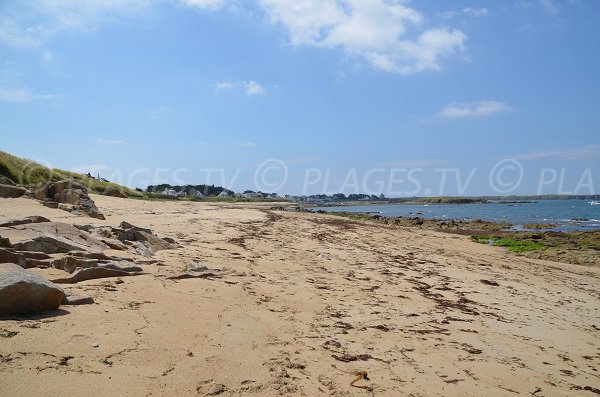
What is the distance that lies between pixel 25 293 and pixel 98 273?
1592mm

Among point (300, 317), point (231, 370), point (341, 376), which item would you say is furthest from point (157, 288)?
point (341, 376)

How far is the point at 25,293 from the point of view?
3406 millimetres

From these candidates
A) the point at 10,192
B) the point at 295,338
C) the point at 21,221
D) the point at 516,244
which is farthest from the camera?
the point at 516,244

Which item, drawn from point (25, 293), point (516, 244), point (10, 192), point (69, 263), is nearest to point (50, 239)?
point (69, 263)

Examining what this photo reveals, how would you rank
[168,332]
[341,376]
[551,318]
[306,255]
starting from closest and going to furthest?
1. [341,376]
2. [168,332]
3. [551,318]
4. [306,255]

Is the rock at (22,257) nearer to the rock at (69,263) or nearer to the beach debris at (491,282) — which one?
the rock at (69,263)

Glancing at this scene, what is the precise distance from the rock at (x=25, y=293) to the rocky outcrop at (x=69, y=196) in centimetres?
828

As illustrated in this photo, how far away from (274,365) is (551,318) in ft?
17.0

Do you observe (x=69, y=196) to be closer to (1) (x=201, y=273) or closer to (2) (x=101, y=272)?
(1) (x=201, y=273)

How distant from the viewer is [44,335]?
3.12 m

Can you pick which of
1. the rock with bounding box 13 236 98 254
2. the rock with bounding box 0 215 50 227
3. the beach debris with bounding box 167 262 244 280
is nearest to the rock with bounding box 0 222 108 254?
the rock with bounding box 13 236 98 254

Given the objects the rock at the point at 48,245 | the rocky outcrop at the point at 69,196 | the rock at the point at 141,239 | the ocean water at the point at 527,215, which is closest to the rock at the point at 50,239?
the rock at the point at 48,245

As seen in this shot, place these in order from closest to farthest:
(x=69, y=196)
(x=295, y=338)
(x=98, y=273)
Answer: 1. (x=295, y=338)
2. (x=98, y=273)
3. (x=69, y=196)

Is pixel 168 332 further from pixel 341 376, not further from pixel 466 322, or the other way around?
pixel 466 322
